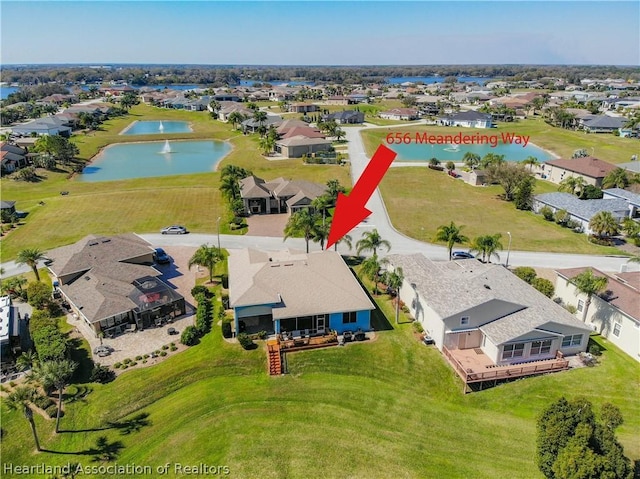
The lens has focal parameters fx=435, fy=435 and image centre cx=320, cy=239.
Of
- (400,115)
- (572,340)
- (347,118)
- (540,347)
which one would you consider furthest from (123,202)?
(400,115)

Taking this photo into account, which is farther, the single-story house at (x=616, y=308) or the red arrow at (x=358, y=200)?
the red arrow at (x=358, y=200)

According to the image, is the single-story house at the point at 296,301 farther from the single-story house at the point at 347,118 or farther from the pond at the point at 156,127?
the single-story house at the point at 347,118

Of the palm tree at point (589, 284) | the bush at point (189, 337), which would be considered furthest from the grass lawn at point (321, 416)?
the palm tree at point (589, 284)

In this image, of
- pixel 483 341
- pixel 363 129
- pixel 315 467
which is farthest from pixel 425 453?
pixel 363 129

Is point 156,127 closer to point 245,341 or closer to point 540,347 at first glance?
point 245,341

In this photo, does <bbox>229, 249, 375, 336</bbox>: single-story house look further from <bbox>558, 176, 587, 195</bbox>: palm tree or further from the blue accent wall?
<bbox>558, 176, 587, 195</bbox>: palm tree

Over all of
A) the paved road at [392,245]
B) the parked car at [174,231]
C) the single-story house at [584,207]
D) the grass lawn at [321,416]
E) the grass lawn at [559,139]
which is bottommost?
the grass lawn at [321,416]
